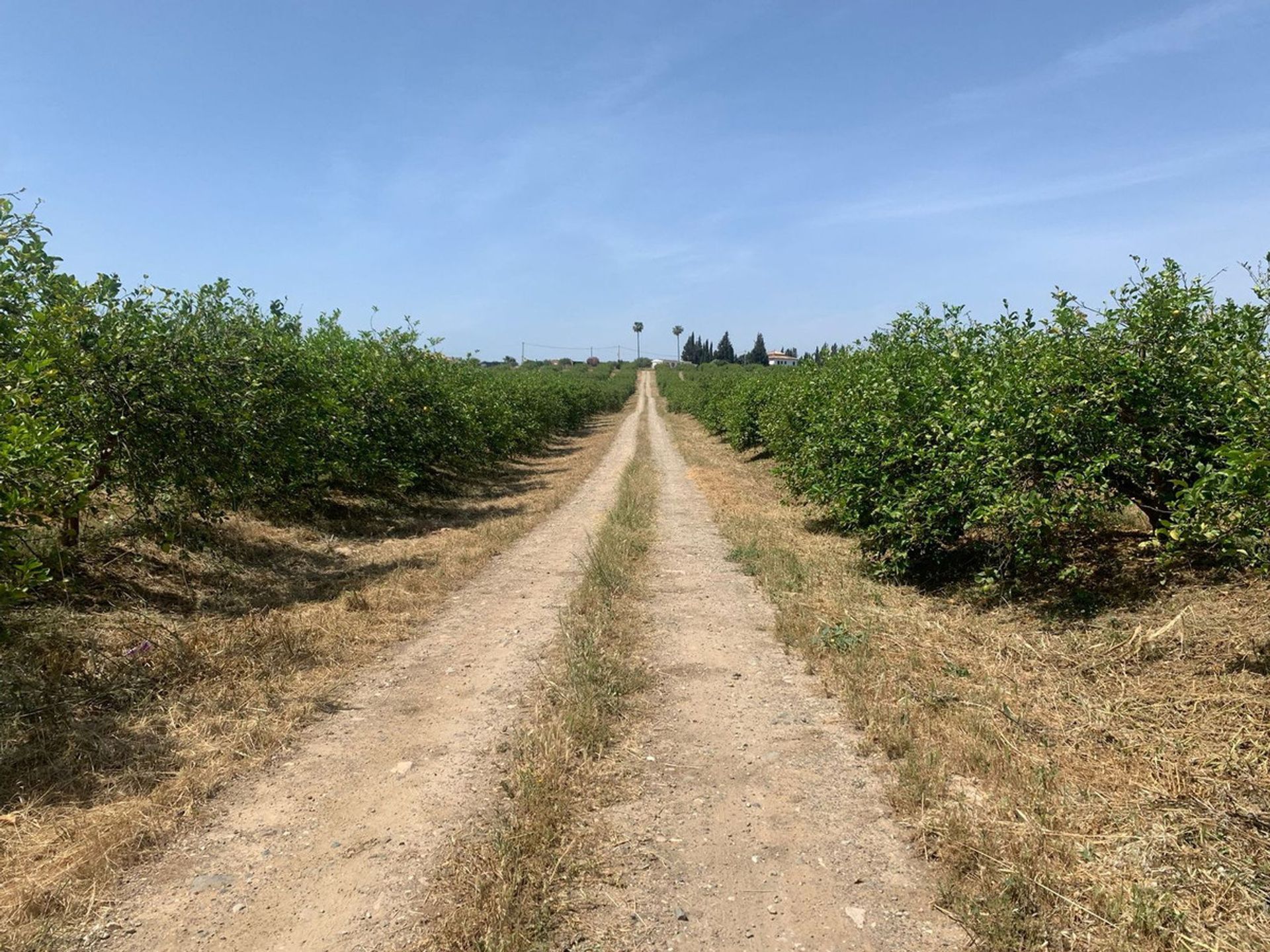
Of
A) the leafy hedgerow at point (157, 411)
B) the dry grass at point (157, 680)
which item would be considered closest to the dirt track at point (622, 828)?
the dry grass at point (157, 680)

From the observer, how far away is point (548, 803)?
3.85 metres

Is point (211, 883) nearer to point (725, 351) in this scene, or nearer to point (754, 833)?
point (754, 833)

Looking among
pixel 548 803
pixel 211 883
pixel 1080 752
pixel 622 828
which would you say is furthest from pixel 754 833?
pixel 211 883

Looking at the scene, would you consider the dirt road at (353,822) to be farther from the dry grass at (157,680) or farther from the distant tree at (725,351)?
the distant tree at (725,351)

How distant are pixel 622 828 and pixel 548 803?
1.39 feet

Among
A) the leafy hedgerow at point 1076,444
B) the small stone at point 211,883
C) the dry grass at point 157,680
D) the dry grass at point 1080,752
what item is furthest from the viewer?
the leafy hedgerow at point 1076,444

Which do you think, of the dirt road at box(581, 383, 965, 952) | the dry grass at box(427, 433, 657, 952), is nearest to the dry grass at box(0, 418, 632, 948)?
the dry grass at box(427, 433, 657, 952)

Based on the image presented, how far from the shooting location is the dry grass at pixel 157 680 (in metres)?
3.52

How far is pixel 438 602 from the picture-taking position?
802 cm

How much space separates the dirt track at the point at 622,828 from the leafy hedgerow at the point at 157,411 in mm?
2184

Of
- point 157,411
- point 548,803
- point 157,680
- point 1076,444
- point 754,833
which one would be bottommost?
point 754,833

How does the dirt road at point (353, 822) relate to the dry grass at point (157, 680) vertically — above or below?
below

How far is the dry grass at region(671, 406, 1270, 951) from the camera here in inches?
117

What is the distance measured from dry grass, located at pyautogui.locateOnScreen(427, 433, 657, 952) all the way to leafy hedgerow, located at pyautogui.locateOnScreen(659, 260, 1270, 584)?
3488 millimetres
